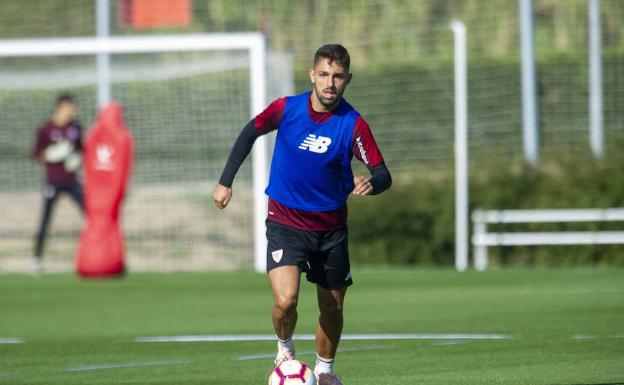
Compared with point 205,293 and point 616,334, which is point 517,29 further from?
point 616,334

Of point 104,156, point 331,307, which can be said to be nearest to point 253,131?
point 331,307

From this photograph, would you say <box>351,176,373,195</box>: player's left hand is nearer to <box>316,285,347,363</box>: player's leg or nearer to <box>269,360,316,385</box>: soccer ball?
<box>316,285,347,363</box>: player's leg

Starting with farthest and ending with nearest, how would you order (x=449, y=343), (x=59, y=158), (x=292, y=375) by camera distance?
(x=59, y=158)
(x=449, y=343)
(x=292, y=375)

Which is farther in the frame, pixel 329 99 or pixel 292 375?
pixel 329 99

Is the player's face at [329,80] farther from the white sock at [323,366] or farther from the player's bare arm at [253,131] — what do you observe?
the white sock at [323,366]

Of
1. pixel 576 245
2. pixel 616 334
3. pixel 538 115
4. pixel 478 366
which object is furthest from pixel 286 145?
pixel 538 115

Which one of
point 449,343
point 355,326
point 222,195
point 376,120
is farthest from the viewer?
point 376,120

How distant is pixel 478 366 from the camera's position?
8719 mm

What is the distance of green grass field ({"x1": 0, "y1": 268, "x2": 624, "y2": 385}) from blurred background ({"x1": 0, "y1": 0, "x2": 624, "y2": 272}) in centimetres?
190

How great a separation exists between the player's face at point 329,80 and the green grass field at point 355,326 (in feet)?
5.76

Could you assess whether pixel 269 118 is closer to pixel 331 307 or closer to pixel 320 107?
pixel 320 107

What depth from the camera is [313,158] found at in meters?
7.81

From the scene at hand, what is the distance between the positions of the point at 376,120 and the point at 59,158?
583 centimetres

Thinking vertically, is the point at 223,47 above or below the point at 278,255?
above
